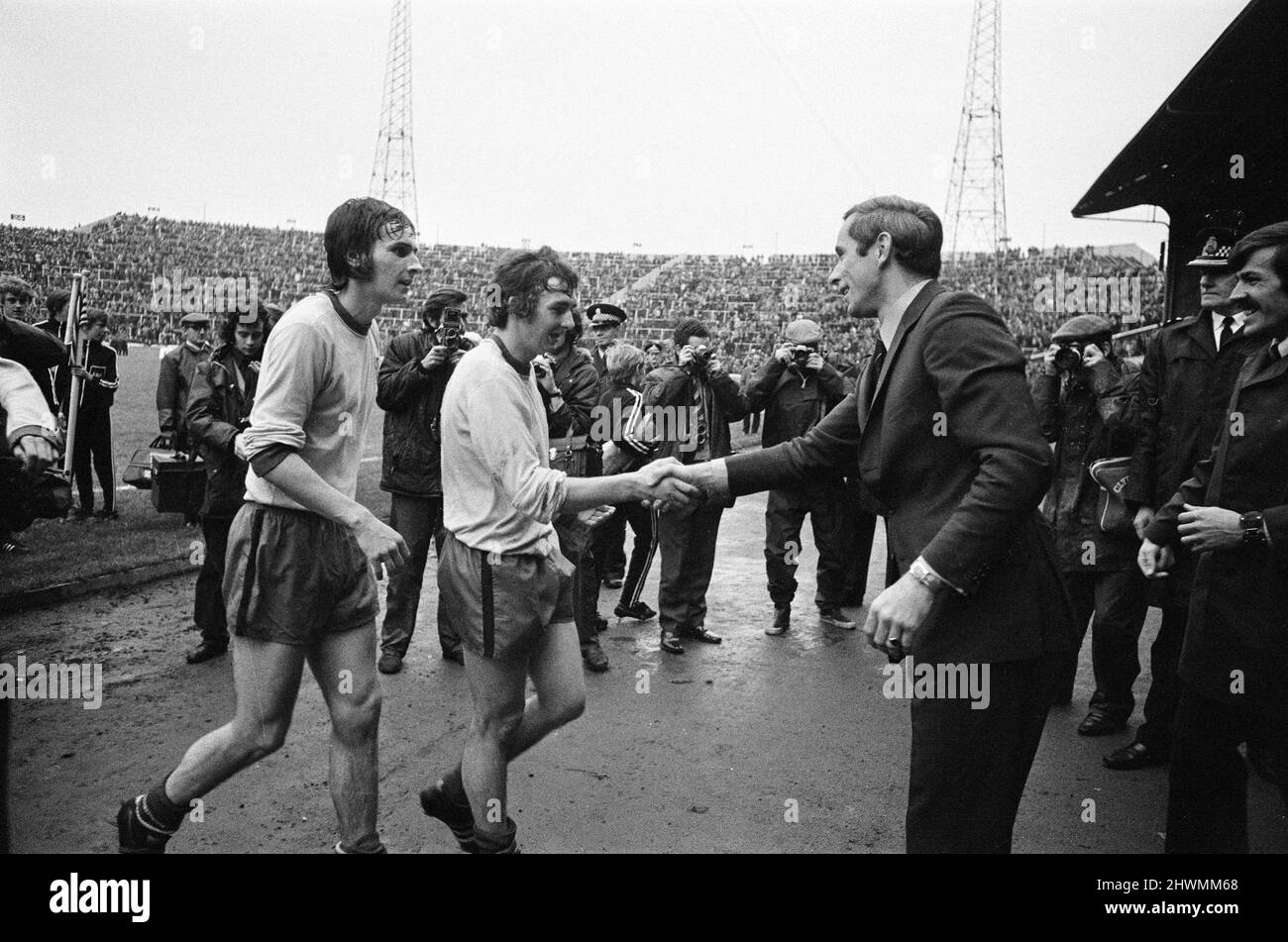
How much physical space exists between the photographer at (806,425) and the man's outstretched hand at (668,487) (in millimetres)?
3628

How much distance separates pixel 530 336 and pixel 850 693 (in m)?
3.18

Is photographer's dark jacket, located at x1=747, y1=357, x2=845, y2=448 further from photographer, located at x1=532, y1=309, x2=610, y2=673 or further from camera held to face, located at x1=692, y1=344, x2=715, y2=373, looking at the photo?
photographer, located at x1=532, y1=309, x2=610, y2=673

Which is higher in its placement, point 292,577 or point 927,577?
point 927,577

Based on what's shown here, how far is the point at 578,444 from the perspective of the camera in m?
6.26

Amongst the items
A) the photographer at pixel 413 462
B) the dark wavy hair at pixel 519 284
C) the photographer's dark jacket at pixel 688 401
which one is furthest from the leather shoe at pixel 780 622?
the dark wavy hair at pixel 519 284

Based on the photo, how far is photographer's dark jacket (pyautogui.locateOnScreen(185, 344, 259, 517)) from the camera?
558 centimetres

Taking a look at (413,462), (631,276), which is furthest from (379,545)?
(631,276)

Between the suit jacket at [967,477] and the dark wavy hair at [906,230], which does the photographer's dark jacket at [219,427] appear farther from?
the suit jacket at [967,477]

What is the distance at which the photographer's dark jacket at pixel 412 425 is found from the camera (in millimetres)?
5750

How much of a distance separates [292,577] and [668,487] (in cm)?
121

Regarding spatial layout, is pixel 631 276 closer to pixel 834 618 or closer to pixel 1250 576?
pixel 834 618

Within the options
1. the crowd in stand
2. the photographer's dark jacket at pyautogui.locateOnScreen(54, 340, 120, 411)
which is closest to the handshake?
the photographer's dark jacket at pyautogui.locateOnScreen(54, 340, 120, 411)

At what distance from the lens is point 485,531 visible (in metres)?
3.16
